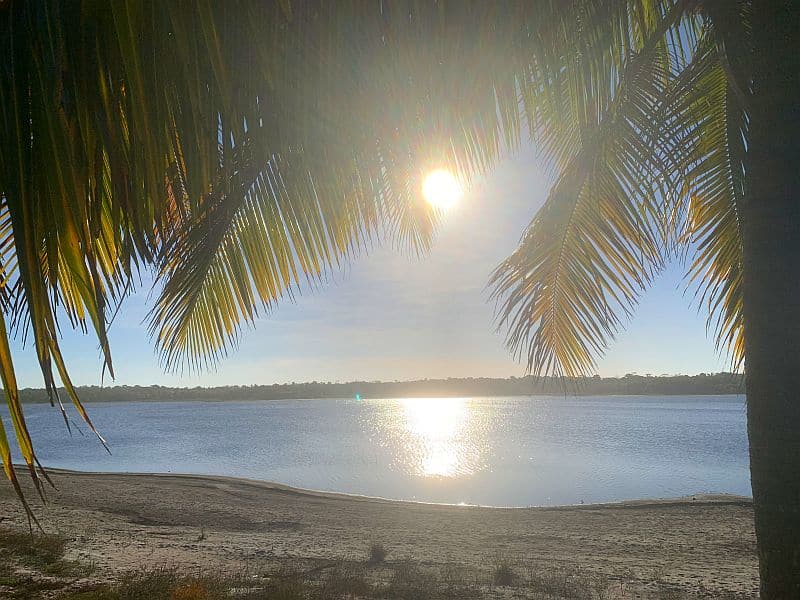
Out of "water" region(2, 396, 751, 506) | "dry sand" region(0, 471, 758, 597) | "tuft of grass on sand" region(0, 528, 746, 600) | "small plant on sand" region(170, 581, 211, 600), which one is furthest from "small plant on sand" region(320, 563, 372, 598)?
"water" region(2, 396, 751, 506)

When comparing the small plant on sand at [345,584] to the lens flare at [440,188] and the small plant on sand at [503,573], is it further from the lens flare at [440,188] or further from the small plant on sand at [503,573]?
the lens flare at [440,188]

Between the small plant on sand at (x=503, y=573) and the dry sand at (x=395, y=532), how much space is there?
0.25 m

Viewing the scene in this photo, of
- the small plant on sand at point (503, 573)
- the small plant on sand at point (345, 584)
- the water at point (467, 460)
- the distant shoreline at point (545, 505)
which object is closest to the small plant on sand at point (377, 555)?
the small plant on sand at point (345, 584)

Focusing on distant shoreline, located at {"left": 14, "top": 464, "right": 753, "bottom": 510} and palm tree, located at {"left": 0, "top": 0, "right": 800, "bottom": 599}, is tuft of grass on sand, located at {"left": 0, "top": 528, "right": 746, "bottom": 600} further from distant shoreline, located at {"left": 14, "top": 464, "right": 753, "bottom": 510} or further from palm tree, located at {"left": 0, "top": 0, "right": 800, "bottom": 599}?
distant shoreline, located at {"left": 14, "top": 464, "right": 753, "bottom": 510}

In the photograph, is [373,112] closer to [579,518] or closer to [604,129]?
[604,129]

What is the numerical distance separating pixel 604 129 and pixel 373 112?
238cm

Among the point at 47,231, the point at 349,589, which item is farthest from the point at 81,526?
the point at 47,231

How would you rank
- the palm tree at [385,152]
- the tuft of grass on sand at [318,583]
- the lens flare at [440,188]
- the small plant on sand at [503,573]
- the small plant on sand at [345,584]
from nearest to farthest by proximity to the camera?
the palm tree at [385,152] → the lens flare at [440,188] → the tuft of grass on sand at [318,583] → the small plant on sand at [345,584] → the small plant on sand at [503,573]

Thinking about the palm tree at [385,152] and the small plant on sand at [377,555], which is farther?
the small plant on sand at [377,555]

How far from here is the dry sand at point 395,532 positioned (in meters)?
9.23

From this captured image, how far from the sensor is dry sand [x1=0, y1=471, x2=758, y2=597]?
30.3ft

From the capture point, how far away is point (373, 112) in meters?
2.27

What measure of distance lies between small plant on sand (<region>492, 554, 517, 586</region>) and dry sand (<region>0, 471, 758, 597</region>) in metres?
0.25

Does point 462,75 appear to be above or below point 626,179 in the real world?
below
